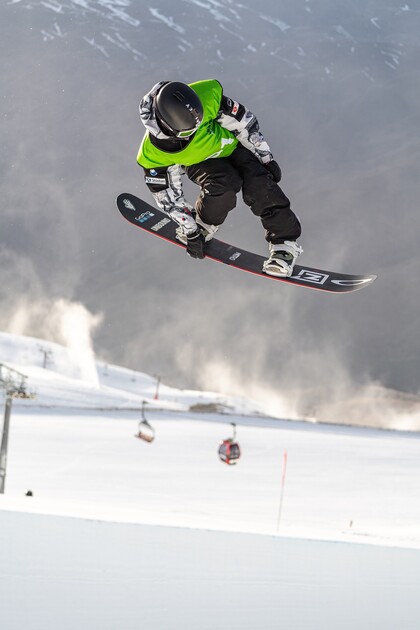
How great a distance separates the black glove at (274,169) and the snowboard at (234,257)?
96 centimetres

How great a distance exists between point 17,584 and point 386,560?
1.58 meters

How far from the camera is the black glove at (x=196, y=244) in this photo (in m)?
5.85

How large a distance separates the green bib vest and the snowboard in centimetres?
106

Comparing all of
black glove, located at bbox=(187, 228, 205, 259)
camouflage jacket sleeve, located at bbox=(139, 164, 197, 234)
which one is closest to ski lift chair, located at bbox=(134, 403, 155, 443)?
black glove, located at bbox=(187, 228, 205, 259)

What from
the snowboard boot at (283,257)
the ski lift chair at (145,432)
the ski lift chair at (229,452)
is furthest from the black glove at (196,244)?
the ski lift chair at (145,432)

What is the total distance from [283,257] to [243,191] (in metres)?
0.74

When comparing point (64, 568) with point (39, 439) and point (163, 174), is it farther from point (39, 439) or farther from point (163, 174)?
point (39, 439)

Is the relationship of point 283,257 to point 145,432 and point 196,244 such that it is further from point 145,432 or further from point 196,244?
point 145,432

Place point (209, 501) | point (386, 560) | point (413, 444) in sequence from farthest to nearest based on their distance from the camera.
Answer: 1. point (413, 444)
2. point (209, 501)
3. point (386, 560)

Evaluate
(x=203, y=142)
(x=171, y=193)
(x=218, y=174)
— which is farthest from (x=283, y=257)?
(x=203, y=142)

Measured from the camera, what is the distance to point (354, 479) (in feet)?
84.3

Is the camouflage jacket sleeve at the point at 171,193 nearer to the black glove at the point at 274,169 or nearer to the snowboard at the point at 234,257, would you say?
the snowboard at the point at 234,257

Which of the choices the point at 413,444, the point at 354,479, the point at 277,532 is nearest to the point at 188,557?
the point at 277,532

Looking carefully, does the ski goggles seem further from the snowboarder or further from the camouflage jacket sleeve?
the camouflage jacket sleeve
